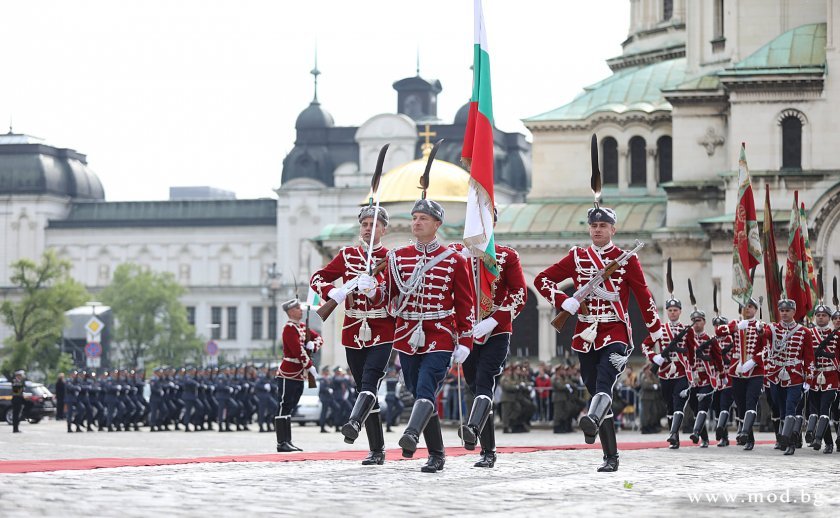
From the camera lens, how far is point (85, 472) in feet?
44.0

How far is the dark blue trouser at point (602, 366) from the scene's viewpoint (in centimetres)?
1475

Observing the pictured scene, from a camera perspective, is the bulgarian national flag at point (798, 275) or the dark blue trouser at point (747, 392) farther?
the bulgarian national flag at point (798, 275)

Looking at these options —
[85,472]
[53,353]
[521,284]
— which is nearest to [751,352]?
[521,284]

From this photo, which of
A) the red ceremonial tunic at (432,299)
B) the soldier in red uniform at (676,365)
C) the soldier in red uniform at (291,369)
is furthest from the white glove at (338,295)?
the soldier in red uniform at (676,365)

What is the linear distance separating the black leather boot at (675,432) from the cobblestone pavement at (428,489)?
5073 mm

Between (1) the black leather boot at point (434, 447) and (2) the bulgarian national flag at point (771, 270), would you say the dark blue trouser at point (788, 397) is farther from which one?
(1) the black leather boot at point (434, 447)

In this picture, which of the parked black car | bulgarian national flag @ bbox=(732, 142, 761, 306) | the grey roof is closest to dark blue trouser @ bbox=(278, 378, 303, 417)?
bulgarian national flag @ bbox=(732, 142, 761, 306)

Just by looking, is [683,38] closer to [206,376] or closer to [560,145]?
[560,145]

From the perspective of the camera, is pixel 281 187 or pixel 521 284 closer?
pixel 521 284

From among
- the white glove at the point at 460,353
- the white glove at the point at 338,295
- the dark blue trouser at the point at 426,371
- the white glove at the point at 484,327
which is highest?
the white glove at the point at 338,295

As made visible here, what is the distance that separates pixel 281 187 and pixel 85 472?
367 feet

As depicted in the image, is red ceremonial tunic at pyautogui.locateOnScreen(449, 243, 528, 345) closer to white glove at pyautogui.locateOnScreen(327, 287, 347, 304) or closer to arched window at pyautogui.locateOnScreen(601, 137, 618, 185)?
white glove at pyautogui.locateOnScreen(327, 287, 347, 304)

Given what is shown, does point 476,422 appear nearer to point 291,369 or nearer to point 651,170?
point 291,369

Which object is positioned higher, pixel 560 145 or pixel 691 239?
pixel 560 145
